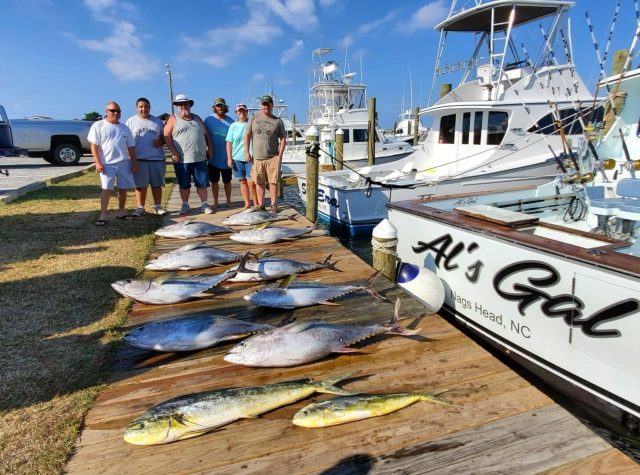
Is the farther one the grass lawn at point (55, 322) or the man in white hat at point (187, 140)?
the man in white hat at point (187, 140)

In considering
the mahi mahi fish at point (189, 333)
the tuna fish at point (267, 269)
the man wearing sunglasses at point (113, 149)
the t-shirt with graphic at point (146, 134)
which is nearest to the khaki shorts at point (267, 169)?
the t-shirt with graphic at point (146, 134)

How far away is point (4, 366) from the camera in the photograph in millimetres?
2752

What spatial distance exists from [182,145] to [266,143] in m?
1.26

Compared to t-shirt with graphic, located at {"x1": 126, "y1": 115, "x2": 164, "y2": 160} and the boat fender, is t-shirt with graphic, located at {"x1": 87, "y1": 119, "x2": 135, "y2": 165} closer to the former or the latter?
t-shirt with graphic, located at {"x1": 126, "y1": 115, "x2": 164, "y2": 160}

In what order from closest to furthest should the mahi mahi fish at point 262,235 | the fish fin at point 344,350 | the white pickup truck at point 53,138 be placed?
the fish fin at point 344,350
the mahi mahi fish at point 262,235
the white pickup truck at point 53,138

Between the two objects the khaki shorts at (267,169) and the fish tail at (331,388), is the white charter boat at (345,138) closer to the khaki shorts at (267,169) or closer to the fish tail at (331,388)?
the khaki shorts at (267,169)

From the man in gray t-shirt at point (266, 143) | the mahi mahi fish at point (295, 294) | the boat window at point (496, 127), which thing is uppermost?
the boat window at point (496, 127)

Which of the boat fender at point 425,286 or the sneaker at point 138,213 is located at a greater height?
the sneaker at point 138,213

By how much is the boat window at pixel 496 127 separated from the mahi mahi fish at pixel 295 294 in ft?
21.2

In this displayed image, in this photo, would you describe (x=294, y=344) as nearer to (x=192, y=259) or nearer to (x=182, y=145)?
(x=192, y=259)

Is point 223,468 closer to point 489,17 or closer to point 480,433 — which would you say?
point 480,433

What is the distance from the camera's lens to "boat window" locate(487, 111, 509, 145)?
27.3 ft

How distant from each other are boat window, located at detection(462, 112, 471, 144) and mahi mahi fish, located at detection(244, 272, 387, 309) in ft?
22.3

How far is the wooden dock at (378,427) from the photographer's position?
1824 mm
